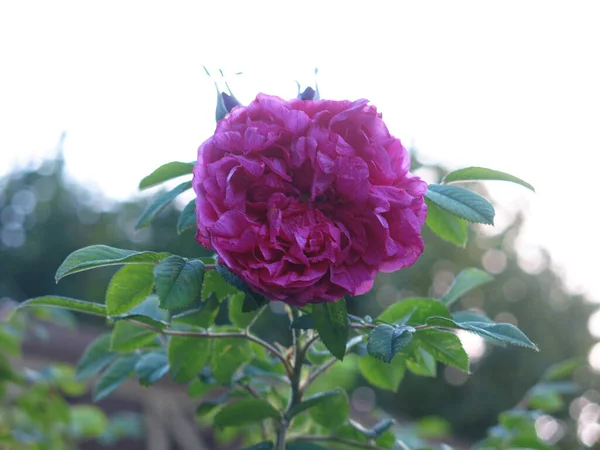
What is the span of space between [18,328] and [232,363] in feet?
5.51

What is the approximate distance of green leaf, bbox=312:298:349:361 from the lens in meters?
0.84

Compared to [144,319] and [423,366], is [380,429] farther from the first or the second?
[144,319]

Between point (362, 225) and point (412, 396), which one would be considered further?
point (412, 396)

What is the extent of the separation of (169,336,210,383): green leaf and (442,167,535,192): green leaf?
527 millimetres

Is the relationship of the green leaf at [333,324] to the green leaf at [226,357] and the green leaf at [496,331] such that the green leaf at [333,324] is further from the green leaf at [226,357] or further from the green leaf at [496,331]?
the green leaf at [226,357]

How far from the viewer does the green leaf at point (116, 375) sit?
1.28 m

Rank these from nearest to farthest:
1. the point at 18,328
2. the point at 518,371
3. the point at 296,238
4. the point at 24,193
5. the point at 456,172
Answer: the point at 296,238
the point at 456,172
the point at 18,328
the point at 518,371
the point at 24,193

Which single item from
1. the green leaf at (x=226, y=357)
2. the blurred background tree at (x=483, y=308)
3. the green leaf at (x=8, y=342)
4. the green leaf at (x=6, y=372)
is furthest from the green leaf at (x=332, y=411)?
the blurred background tree at (x=483, y=308)

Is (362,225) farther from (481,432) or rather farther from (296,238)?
(481,432)

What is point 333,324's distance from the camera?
0.85 metres

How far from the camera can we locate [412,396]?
12.0m

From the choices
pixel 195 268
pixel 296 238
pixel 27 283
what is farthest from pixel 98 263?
pixel 27 283

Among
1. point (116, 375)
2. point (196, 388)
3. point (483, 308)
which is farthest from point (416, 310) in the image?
point (483, 308)

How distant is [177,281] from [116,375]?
22.6 inches
